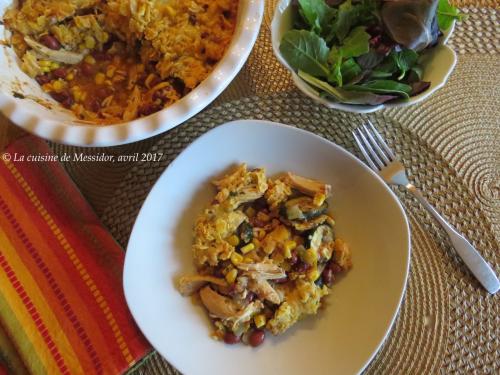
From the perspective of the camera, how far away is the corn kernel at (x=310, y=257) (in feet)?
3.54

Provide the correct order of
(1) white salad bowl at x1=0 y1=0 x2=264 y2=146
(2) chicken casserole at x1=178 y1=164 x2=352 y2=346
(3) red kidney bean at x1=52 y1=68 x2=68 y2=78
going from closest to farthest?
1. (1) white salad bowl at x1=0 y1=0 x2=264 y2=146
2. (2) chicken casserole at x1=178 y1=164 x2=352 y2=346
3. (3) red kidney bean at x1=52 y1=68 x2=68 y2=78

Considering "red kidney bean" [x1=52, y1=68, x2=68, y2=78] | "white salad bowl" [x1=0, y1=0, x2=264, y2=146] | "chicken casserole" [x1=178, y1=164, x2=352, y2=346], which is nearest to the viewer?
"white salad bowl" [x1=0, y1=0, x2=264, y2=146]

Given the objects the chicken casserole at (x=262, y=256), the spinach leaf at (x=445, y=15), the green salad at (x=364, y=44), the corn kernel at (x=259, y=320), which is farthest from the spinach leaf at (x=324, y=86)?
the corn kernel at (x=259, y=320)

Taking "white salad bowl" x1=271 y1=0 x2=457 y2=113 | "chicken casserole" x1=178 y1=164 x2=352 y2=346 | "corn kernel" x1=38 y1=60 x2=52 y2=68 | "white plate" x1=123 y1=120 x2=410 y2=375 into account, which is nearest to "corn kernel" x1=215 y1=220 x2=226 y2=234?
"chicken casserole" x1=178 y1=164 x2=352 y2=346

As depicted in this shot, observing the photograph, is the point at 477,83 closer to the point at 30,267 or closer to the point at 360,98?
the point at 360,98

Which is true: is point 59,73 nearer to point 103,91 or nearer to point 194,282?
point 103,91

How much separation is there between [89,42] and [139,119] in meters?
0.34

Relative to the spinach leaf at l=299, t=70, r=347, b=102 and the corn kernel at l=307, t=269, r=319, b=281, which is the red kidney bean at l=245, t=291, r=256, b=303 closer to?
the corn kernel at l=307, t=269, r=319, b=281

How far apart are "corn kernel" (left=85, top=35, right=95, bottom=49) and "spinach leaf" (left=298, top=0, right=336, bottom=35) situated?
1.75 feet

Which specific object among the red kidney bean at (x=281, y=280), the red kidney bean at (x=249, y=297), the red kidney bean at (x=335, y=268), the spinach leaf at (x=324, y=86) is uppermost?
the spinach leaf at (x=324, y=86)

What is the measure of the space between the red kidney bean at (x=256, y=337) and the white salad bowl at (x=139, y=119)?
523mm

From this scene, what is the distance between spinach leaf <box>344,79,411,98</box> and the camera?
3.45ft

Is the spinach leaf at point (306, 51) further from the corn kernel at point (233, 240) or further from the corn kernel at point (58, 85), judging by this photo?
the corn kernel at point (58, 85)

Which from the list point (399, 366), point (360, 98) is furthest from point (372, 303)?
point (360, 98)
